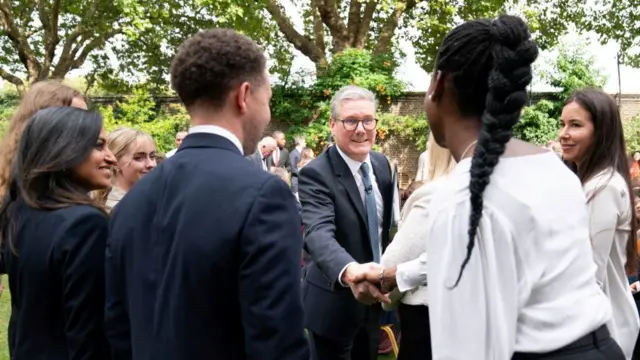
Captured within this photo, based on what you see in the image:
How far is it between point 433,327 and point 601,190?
1.80m

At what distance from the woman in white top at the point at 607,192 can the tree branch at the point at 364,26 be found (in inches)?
772

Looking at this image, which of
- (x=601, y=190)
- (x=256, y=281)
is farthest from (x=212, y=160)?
(x=601, y=190)

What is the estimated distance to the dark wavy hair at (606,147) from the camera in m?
3.23

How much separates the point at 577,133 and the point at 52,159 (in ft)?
8.22

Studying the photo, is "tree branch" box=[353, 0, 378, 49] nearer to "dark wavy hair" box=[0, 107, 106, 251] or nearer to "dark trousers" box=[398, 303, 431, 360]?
"dark trousers" box=[398, 303, 431, 360]

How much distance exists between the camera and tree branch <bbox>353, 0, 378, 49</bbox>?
22.3m

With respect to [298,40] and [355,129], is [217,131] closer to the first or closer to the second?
[355,129]

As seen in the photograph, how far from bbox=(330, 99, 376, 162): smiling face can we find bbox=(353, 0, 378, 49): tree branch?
62.6 feet

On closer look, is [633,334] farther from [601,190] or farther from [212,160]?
[212,160]

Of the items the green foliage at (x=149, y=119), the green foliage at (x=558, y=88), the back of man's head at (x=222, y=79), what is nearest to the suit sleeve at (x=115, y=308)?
the back of man's head at (x=222, y=79)

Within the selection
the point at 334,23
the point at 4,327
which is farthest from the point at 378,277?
the point at 334,23

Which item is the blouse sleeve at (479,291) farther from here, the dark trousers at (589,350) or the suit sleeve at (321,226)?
the suit sleeve at (321,226)

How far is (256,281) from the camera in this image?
1913 millimetres

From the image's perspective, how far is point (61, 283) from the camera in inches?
95.7
